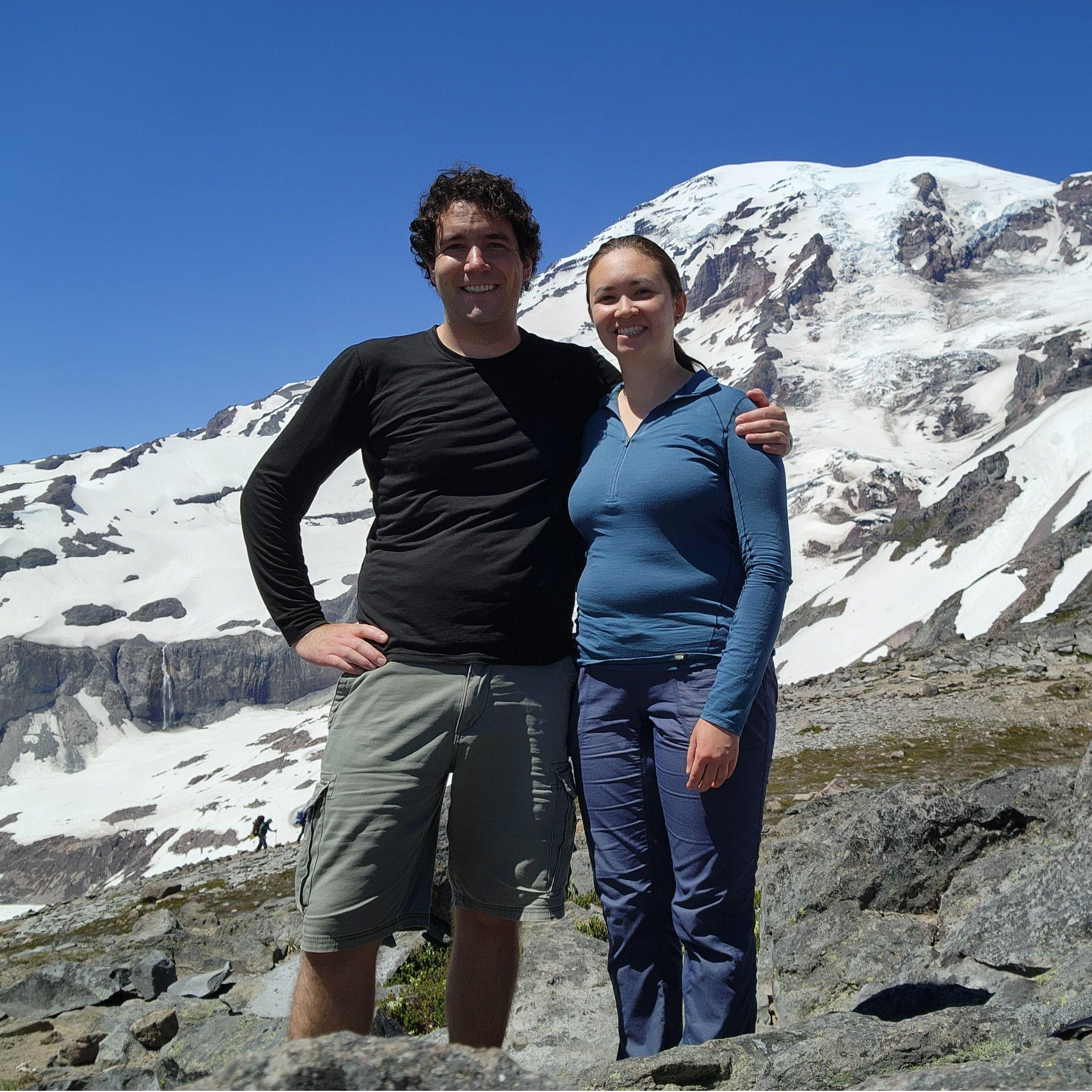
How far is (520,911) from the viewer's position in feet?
13.4

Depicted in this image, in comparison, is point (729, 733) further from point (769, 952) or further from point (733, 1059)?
point (769, 952)

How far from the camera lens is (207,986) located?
26.3ft

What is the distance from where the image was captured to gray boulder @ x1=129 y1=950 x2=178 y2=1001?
812 centimetres

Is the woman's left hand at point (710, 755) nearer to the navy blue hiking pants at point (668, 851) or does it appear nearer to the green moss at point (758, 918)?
the navy blue hiking pants at point (668, 851)

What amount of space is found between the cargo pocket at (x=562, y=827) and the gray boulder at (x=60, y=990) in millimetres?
6160

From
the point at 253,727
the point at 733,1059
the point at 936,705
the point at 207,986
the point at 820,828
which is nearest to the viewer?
the point at 733,1059

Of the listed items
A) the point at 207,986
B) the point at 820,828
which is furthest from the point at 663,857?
the point at 207,986

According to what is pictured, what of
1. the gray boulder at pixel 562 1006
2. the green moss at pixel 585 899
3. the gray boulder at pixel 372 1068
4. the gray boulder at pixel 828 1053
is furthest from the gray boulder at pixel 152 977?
the gray boulder at pixel 372 1068

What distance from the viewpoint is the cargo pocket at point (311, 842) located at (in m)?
4.00

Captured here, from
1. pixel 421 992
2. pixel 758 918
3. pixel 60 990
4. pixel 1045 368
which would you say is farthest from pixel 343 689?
pixel 1045 368

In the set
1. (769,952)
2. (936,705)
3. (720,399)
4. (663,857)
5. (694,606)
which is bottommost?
(936,705)

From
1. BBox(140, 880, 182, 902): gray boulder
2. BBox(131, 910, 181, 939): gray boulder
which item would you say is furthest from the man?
BBox(140, 880, 182, 902): gray boulder

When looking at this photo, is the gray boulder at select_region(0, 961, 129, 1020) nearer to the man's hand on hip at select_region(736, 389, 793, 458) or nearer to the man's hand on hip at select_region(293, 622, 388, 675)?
the man's hand on hip at select_region(293, 622, 388, 675)

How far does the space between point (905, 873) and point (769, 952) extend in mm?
A: 1134
